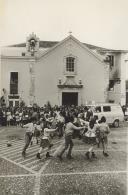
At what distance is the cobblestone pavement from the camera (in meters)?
8.61

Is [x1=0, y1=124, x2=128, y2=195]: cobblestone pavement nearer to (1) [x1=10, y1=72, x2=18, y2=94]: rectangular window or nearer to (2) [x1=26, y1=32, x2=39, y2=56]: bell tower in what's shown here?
(1) [x1=10, y1=72, x2=18, y2=94]: rectangular window

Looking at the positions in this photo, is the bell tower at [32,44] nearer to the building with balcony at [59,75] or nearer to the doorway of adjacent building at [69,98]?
the building with balcony at [59,75]

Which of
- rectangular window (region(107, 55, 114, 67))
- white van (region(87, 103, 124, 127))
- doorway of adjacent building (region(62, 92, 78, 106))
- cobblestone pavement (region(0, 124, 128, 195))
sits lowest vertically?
cobblestone pavement (region(0, 124, 128, 195))

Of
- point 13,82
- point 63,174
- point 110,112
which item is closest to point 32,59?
point 13,82

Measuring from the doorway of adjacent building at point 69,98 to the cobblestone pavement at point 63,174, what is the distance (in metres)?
17.8

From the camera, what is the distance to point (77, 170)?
10.5 metres

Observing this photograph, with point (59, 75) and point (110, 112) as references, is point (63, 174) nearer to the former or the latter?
point (110, 112)

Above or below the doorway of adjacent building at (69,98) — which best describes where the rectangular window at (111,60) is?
above

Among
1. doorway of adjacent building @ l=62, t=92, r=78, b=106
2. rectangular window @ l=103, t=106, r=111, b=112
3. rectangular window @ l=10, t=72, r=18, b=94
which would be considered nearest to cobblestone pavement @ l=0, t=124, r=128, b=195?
rectangular window @ l=103, t=106, r=111, b=112

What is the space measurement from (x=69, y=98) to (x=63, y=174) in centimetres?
2214

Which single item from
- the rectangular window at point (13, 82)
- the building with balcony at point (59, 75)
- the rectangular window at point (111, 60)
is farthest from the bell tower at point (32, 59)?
the rectangular window at point (111, 60)

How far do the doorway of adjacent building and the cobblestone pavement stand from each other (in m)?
17.8

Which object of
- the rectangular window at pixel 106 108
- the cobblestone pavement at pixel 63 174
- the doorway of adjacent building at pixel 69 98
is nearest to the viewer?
the cobblestone pavement at pixel 63 174

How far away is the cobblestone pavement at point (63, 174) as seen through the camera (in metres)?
8.61
